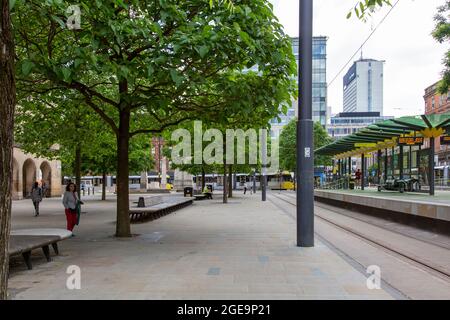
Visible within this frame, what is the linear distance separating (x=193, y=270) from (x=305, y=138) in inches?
171

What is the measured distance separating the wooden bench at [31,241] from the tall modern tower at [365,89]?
98.9m

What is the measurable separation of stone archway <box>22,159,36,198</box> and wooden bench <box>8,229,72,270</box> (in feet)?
108

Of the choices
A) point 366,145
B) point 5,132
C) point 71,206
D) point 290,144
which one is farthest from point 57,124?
point 290,144

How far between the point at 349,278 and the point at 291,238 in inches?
202

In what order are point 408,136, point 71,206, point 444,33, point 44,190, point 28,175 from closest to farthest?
point 71,206 → point 444,33 → point 408,136 → point 28,175 → point 44,190

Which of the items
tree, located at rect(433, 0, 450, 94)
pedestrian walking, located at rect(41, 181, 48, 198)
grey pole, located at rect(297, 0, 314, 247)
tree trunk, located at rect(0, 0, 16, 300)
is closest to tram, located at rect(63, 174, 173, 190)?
pedestrian walking, located at rect(41, 181, 48, 198)

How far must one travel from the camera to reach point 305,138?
10.8m

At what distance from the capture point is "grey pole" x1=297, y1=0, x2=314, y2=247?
35.0ft

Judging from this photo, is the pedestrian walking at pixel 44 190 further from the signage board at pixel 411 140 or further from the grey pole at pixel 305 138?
the grey pole at pixel 305 138

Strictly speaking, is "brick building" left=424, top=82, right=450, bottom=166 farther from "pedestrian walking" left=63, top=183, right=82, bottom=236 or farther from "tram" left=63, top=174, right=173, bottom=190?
"pedestrian walking" left=63, top=183, right=82, bottom=236

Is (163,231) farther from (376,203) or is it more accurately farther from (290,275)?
(376,203)

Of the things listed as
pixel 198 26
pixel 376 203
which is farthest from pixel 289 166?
pixel 198 26

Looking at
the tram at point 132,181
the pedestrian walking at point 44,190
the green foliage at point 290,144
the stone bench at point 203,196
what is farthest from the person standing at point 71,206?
the tram at point 132,181

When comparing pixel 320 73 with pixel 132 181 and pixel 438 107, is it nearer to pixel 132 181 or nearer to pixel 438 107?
pixel 438 107
